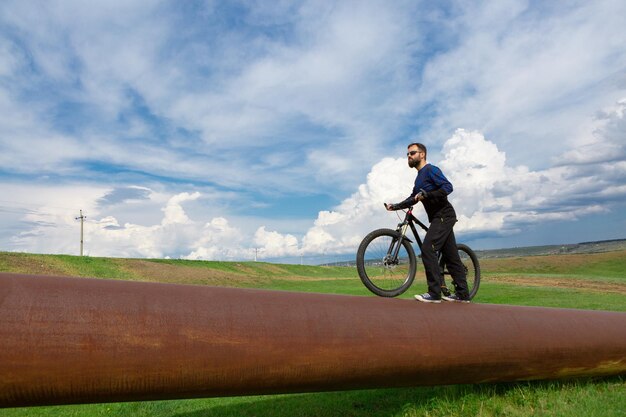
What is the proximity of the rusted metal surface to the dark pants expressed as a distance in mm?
463

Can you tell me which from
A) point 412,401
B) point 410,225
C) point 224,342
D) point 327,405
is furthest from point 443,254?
point 224,342

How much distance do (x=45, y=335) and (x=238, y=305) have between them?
4.48 ft

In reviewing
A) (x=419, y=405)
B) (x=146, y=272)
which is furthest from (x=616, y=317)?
(x=146, y=272)

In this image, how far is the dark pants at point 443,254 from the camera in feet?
19.4

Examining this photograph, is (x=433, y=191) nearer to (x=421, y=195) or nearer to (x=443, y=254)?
(x=421, y=195)

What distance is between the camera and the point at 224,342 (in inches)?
150

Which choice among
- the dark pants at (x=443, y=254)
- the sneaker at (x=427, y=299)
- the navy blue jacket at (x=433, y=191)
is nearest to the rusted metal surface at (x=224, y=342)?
the sneaker at (x=427, y=299)

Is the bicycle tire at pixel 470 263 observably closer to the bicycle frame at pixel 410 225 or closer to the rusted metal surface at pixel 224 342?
the bicycle frame at pixel 410 225

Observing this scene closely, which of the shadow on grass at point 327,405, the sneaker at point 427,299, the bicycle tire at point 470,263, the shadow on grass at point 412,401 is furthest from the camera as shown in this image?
the bicycle tire at point 470,263

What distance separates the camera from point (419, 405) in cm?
614

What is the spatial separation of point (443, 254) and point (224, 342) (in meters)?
3.69

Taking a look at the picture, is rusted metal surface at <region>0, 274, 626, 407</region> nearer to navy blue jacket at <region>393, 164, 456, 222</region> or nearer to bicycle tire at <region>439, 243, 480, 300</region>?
navy blue jacket at <region>393, 164, 456, 222</region>

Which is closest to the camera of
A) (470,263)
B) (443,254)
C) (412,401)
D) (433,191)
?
(433,191)

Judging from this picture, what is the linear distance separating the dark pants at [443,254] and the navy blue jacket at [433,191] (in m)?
0.10
